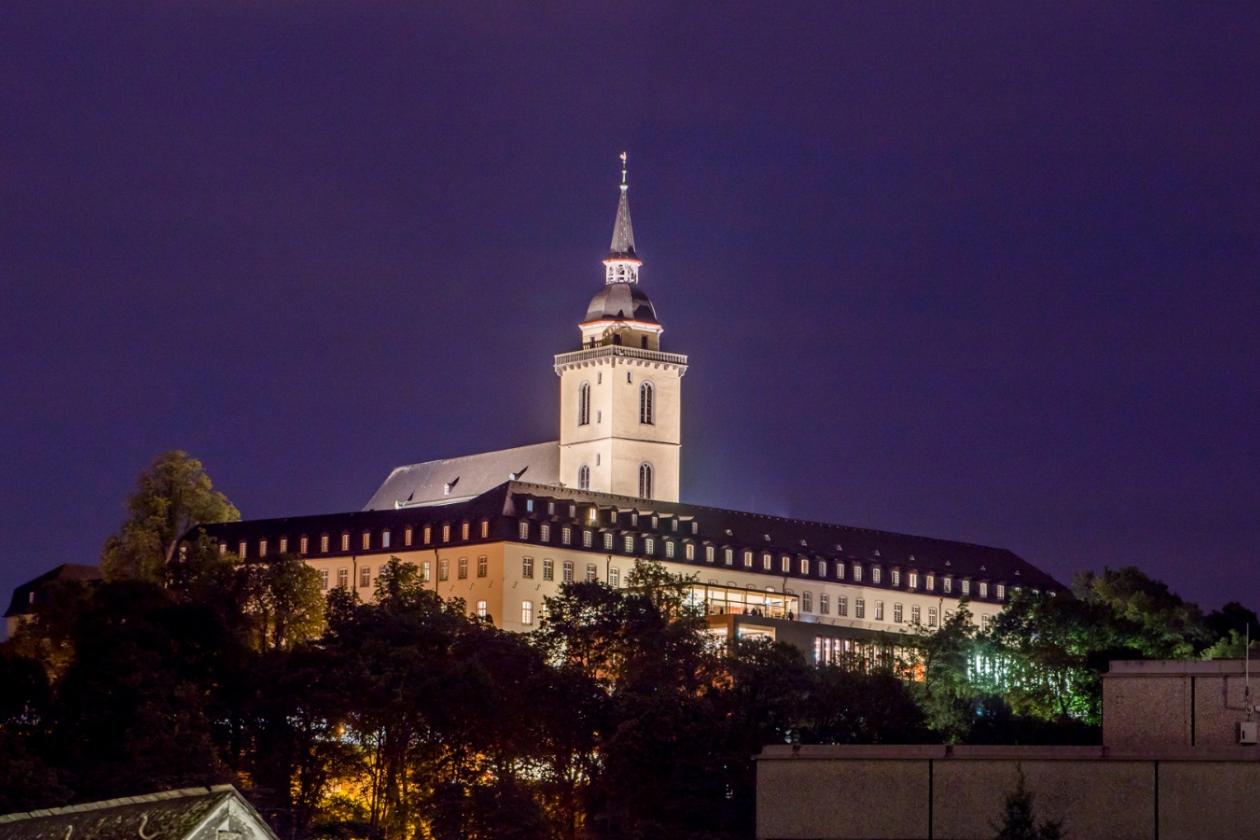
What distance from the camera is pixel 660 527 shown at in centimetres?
19662

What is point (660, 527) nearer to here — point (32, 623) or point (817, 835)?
point (32, 623)

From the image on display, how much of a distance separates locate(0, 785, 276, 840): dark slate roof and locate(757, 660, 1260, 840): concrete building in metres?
48.3

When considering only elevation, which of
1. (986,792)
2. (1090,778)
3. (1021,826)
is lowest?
(1021,826)

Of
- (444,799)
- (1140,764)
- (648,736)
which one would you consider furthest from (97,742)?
(1140,764)

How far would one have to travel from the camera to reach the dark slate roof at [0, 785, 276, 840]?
9023 mm

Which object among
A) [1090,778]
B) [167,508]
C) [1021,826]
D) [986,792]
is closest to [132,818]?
[1021,826]

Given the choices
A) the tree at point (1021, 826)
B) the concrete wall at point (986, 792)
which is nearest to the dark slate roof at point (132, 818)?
the tree at point (1021, 826)

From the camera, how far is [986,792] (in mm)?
58500

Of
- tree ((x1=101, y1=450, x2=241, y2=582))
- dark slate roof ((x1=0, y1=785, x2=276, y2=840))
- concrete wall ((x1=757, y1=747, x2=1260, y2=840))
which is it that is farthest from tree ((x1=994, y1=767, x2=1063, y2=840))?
tree ((x1=101, y1=450, x2=241, y2=582))

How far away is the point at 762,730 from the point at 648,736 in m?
7.65

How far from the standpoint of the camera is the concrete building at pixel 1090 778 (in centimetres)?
5581

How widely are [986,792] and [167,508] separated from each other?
11910 centimetres

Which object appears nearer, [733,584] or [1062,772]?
[1062,772]

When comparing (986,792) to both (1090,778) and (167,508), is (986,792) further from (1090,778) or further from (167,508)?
(167,508)
